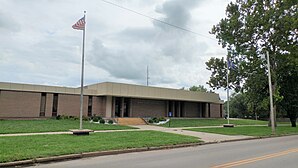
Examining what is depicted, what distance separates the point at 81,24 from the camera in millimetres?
17391

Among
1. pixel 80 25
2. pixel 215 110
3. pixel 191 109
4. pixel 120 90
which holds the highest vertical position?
pixel 80 25

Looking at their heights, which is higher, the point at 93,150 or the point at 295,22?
the point at 295,22

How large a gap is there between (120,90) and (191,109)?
56.4ft

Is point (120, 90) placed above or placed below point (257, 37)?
below

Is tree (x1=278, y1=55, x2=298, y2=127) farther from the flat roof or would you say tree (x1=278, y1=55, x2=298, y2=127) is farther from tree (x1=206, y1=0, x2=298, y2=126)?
the flat roof

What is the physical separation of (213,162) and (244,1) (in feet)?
93.8

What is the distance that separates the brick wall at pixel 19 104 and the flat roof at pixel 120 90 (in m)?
0.60

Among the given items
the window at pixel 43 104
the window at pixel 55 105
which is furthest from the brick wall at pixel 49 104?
the window at pixel 55 105

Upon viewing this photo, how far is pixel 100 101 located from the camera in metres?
36.3

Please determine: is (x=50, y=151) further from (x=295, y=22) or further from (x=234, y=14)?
(x=234, y=14)

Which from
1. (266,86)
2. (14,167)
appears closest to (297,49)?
(266,86)

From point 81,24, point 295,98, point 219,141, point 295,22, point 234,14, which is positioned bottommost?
point 219,141

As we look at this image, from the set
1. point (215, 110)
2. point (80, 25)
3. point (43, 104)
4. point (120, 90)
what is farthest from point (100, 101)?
point (215, 110)

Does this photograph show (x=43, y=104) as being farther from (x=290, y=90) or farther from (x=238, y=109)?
(x=238, y=109)
